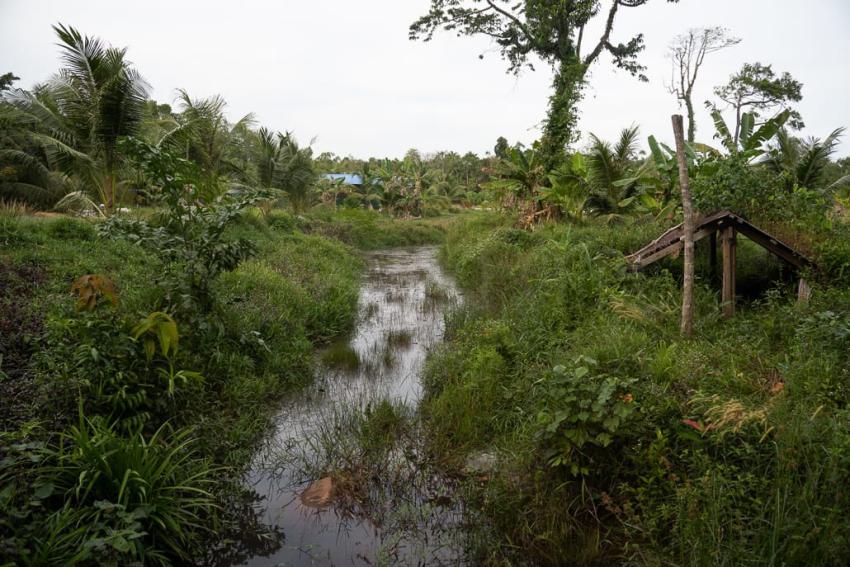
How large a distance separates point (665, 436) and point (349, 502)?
91.6 inches

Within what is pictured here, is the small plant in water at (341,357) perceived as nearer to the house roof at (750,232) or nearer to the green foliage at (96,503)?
the green foliage at (96,503)

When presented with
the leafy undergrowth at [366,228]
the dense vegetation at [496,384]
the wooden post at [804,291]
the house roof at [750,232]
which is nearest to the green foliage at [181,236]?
the dense vegetation at [496,384]

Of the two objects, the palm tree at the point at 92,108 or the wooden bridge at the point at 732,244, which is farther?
the palm tree at the point at 92,108

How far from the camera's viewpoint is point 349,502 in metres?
3.72

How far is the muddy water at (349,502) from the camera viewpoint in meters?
3.27

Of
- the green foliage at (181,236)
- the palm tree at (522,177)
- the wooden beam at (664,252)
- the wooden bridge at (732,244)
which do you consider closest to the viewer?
the green foliage at (181,236)

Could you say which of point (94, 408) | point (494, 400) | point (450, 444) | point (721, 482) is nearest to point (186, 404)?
point (94, 408)

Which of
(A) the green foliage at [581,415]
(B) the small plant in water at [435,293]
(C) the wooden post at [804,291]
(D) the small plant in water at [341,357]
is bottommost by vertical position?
(D) the small plant in water at [341,357]

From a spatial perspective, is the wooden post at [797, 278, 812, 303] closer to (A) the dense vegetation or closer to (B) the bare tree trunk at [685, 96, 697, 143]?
(A) the dense vegetation

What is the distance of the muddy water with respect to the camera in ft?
10.7

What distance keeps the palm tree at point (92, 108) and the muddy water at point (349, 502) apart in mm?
8211

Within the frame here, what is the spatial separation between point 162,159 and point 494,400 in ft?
13.3

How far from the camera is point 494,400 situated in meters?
4.95

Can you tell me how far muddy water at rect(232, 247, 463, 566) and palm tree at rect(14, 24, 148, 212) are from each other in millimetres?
8211
